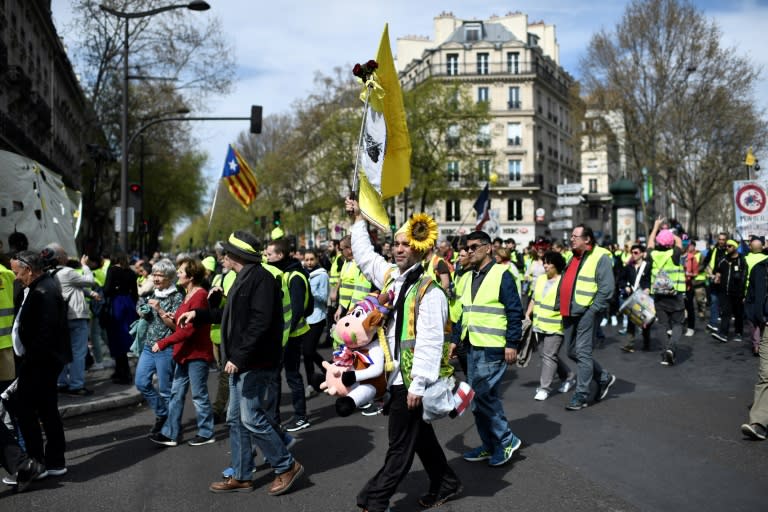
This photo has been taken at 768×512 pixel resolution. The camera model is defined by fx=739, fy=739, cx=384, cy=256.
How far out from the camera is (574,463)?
5805mm

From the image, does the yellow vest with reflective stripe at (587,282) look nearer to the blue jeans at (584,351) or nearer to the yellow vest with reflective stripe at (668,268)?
the blue jeans at (584,351)

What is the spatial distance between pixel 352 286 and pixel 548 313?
267cm

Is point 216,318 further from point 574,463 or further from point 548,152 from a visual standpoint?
point 548,152

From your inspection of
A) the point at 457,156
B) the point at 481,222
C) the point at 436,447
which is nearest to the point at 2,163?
the point at 436,447

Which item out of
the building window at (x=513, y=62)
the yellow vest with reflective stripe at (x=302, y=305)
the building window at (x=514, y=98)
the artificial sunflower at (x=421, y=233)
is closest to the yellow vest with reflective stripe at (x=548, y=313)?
the yellow vest with reflective stripe at (x=302, y=305)

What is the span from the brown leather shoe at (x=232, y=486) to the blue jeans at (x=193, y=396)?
1.33 m

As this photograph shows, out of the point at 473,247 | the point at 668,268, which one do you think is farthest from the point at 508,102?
the point at 473,247

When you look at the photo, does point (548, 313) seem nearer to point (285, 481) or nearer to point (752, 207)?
point (285, 481)

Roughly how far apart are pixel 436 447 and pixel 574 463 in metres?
1.56

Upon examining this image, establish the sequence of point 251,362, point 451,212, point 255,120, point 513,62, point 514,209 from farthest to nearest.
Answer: point 513,62 → point 451,212 → point 514,209 → point 255,120 → point 251,362

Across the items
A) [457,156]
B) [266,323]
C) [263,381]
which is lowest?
[263,381]

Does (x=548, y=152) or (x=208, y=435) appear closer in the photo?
(x=208, y=435)

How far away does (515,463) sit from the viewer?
587 cm

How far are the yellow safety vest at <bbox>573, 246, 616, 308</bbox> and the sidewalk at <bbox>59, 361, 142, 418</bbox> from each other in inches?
209
